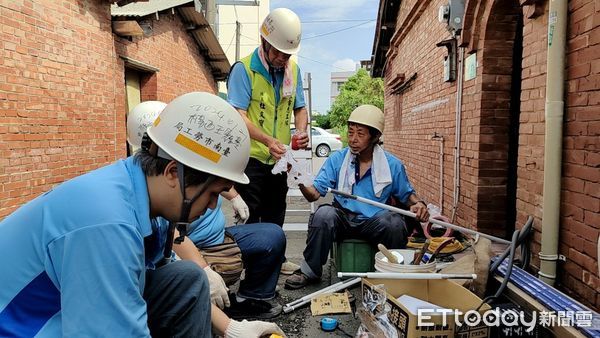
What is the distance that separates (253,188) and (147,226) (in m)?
2.21

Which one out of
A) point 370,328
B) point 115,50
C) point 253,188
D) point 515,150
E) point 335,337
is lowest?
point 335,337

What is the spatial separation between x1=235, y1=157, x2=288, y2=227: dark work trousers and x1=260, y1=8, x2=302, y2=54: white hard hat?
933mm

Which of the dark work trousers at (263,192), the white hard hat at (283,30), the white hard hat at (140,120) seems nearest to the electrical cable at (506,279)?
the dark work trousers at (263,192)

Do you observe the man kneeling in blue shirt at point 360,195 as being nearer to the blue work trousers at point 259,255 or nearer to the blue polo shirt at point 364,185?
the blue polo shirt at point 364,185

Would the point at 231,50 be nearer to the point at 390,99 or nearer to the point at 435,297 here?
the point at 390,99

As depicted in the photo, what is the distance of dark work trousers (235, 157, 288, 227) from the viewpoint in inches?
148

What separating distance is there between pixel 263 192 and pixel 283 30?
1.32 m

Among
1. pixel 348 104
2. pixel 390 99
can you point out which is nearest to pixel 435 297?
pixel 390 99

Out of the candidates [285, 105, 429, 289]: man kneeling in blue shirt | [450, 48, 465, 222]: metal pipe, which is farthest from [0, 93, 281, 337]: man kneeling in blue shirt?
[450, 48, 465, 222]: metal pipe

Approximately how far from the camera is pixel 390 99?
41.0ft

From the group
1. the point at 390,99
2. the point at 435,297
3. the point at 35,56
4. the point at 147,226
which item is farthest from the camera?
the point at 390,99

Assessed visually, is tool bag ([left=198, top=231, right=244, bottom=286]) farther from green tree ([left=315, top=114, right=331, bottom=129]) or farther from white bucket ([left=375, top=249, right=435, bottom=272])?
green tree ([left=315, top=114, right=331, bottom=129])

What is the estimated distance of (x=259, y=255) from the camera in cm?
320

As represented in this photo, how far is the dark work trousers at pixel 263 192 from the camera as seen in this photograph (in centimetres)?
376
